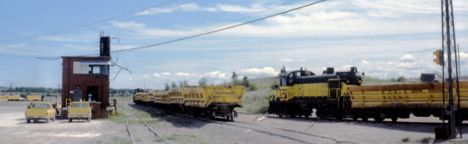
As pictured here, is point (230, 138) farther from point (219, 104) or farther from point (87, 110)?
point (87, 110)

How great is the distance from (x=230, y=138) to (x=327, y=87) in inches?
563

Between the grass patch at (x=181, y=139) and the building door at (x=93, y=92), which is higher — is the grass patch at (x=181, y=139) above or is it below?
below

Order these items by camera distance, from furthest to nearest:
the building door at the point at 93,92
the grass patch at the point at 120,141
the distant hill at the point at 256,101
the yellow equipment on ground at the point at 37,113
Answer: the distant hill at the point at 256,101 < the building door at the point at 93,92 < the yellow equipment on ground at the point at 37,113 < the grass patch at the point at 120,141

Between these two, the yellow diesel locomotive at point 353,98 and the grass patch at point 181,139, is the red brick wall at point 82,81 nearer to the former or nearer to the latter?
the yellow diesel locomotive at point 353,98

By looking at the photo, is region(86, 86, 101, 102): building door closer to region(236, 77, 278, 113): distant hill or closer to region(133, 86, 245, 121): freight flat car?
region(133, 86, 245, 121): freight flat car

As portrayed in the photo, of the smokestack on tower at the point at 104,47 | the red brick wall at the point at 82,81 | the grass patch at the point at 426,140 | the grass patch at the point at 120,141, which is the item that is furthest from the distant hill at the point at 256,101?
the grass patch at the point at 426,140

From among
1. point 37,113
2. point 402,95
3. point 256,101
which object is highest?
point 402,95

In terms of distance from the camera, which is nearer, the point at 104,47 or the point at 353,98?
the point at 353,98

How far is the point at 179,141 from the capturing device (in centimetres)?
2144

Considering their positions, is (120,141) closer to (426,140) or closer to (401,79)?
(426,140)

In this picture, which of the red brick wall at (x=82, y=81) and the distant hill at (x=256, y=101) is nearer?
the red brick wall at (x=82, y=81)

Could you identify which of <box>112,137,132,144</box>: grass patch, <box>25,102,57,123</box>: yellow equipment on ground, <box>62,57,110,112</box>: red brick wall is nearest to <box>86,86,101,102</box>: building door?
<box>62,57,110,112</box>: red brick wall

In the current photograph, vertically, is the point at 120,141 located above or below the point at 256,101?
below

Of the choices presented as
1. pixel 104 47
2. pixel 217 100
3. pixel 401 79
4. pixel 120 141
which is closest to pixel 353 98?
pixel 217 100
